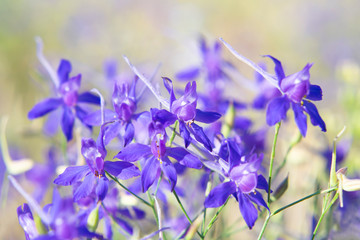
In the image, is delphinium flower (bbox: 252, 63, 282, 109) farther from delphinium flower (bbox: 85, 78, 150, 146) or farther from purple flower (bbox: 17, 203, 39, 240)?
purple flower (bbox: 17, 203, 39, 240)

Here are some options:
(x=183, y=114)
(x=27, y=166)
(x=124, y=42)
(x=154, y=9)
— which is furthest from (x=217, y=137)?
(x=154, y=9)

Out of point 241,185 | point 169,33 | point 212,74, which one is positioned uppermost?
point 241,185

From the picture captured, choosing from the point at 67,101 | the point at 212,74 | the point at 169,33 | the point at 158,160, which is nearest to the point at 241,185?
the point at 158,160

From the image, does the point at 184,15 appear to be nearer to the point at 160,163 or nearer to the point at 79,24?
the point at 79,24

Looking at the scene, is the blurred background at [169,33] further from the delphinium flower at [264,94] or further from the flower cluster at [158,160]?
the flower cluster at [158,160]

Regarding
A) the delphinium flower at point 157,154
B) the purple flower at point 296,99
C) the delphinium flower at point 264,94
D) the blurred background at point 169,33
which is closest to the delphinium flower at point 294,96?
the purple flower at point 296,99

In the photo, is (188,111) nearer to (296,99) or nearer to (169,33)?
(296,99)
